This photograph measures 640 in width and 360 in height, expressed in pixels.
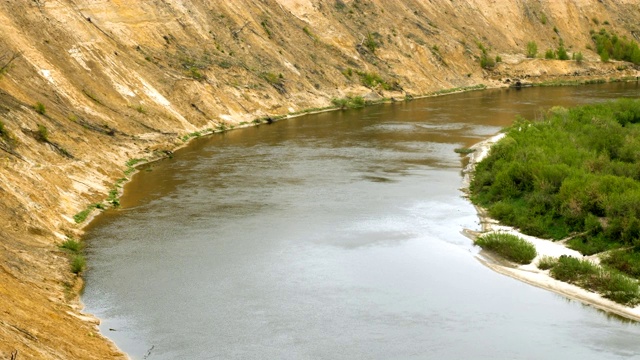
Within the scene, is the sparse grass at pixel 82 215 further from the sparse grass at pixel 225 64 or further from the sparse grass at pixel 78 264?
the sparse grass at pixel 225 64

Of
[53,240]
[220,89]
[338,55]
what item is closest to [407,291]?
[53,240]

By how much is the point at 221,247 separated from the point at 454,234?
23.7ft

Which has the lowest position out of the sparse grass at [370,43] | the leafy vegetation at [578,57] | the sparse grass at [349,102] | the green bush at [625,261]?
the green bush at [625,261]

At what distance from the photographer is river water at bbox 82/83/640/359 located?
61.2 feet

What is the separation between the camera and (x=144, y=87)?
45.8 metres

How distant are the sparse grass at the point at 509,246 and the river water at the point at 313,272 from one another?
0.42 meters

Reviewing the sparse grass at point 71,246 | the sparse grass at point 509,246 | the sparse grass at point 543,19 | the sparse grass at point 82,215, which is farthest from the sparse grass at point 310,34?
the sparse grass at point 71,246

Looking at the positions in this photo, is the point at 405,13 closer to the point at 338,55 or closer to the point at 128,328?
the point at 338,55

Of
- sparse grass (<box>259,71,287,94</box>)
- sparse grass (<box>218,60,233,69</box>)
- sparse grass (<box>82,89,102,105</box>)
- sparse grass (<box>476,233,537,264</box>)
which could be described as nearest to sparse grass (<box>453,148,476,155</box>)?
sparse grass (<box>476,233,537,264</box>)

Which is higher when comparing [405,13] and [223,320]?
[405,13]

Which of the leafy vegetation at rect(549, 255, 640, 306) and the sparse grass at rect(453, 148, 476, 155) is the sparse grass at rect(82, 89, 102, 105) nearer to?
the sparse grass at rect(453, 148, 476, 155)

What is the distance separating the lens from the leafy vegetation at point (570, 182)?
25.1 m

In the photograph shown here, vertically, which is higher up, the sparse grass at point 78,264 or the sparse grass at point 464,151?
the sparse grass at point 464,151

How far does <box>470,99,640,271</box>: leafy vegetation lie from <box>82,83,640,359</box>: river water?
5.11 ft
